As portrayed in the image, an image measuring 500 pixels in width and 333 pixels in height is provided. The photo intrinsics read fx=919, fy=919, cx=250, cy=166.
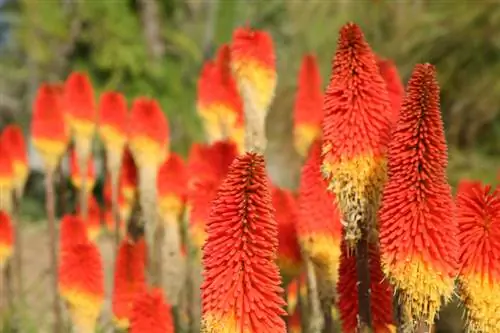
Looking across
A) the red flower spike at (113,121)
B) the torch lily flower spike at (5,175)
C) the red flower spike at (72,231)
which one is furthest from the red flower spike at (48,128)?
the red flower spike at (72,231)

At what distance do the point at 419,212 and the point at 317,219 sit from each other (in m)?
1.03

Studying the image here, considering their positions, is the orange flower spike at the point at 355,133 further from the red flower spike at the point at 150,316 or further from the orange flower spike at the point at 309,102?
the orange flower spike at the point at 309,102

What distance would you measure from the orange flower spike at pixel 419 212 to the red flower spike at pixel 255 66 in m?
1.66

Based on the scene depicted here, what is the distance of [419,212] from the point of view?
246 centimetres

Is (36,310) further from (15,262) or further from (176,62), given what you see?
(176,62)

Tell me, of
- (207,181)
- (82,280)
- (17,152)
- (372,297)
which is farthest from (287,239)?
(17,152)

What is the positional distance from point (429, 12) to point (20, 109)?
1138cm

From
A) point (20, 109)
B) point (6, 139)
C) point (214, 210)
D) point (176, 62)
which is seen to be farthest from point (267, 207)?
point (20, 109)

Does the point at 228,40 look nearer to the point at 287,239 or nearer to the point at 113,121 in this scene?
the point at 113,121

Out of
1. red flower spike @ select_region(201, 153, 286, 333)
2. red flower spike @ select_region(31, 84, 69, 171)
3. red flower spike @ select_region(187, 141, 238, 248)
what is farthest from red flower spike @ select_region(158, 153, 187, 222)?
red flower spike @ select_region(201, 153, 286, 333)

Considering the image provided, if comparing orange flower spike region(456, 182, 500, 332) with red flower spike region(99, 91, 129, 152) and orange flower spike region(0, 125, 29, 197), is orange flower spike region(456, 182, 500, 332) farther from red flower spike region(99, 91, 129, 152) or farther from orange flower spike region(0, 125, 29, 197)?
orange flower spike region(0, 125, 29, 197)

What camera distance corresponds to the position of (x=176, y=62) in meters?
16.7

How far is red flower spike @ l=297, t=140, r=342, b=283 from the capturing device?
3451 millimetres

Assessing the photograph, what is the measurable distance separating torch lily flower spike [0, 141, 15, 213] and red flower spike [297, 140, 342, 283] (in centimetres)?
288
